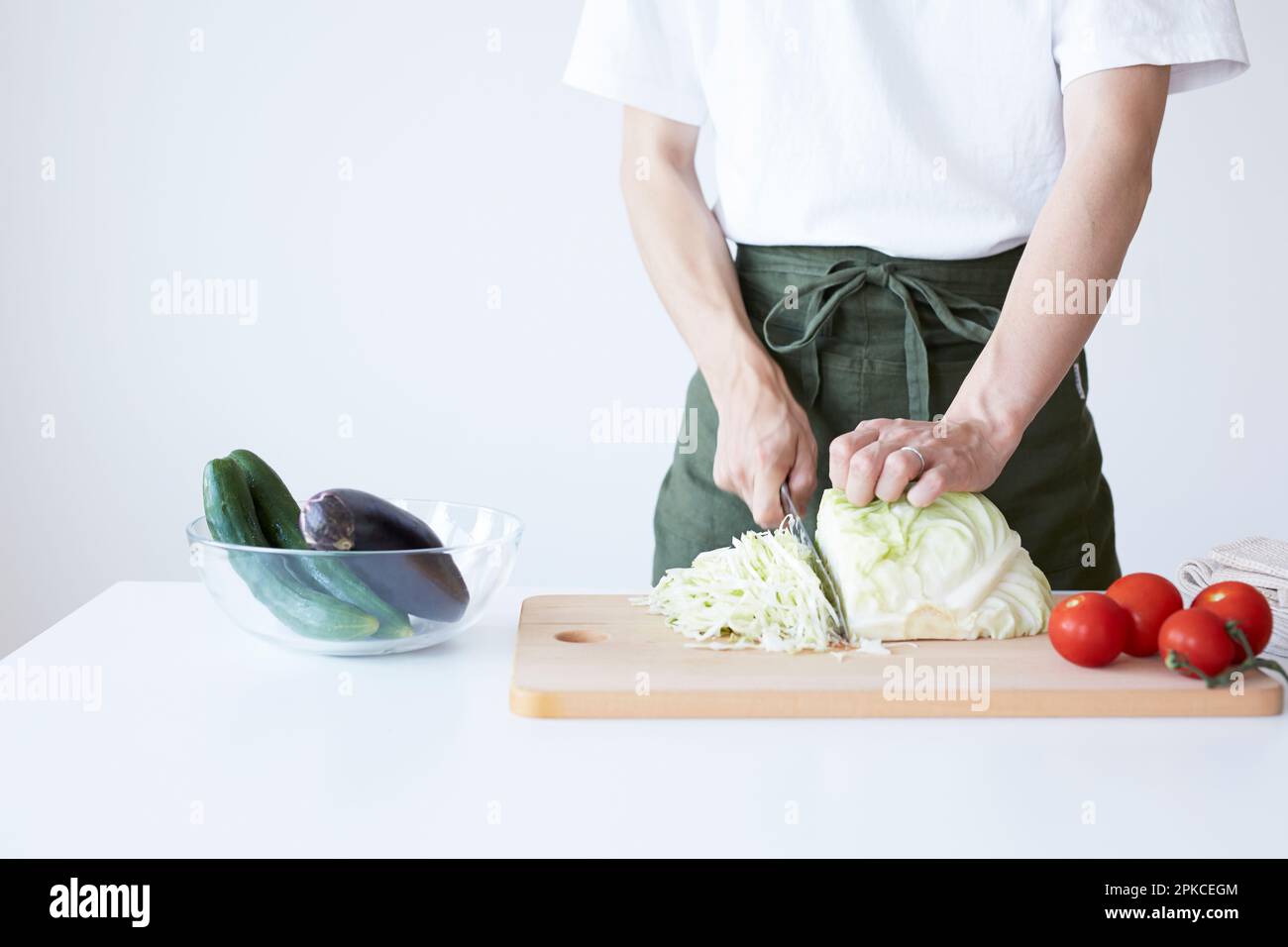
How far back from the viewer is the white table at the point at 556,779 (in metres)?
1.03

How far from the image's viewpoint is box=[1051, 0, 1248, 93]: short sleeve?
1.81m

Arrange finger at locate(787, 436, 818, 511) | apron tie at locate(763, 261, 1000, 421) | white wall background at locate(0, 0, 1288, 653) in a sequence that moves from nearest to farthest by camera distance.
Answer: finger at locate(787, 436, 818, 511), apron tie at locate(763, 261, 1000, 421), white wall background at locate(0, 0, 1288, 653)

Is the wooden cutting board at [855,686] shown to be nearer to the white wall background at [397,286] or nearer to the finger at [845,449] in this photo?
the finger at [845,449]

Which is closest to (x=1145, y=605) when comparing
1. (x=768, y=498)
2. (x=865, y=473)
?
(x=865, y=473)

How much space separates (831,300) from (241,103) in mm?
2523

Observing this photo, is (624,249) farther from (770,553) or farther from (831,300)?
(770,553)

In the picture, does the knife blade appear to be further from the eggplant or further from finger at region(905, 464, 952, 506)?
the eggplant

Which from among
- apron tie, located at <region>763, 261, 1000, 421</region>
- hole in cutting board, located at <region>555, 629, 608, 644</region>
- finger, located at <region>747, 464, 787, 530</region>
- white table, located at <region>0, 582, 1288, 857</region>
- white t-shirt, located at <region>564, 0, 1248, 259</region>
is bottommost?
white table, located at <region>0, 582, 1288, 857</region>

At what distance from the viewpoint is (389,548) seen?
147 cm

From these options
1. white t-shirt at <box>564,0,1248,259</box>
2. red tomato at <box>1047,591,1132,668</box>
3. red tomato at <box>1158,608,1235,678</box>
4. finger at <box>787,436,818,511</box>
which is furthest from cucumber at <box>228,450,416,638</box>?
white t-shirt at <box>564,0,1248,259</box>

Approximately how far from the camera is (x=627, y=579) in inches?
161

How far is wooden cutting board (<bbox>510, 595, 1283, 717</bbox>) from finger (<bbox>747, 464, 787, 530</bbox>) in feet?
1.21

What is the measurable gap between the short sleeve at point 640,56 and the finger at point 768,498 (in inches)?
30.5
